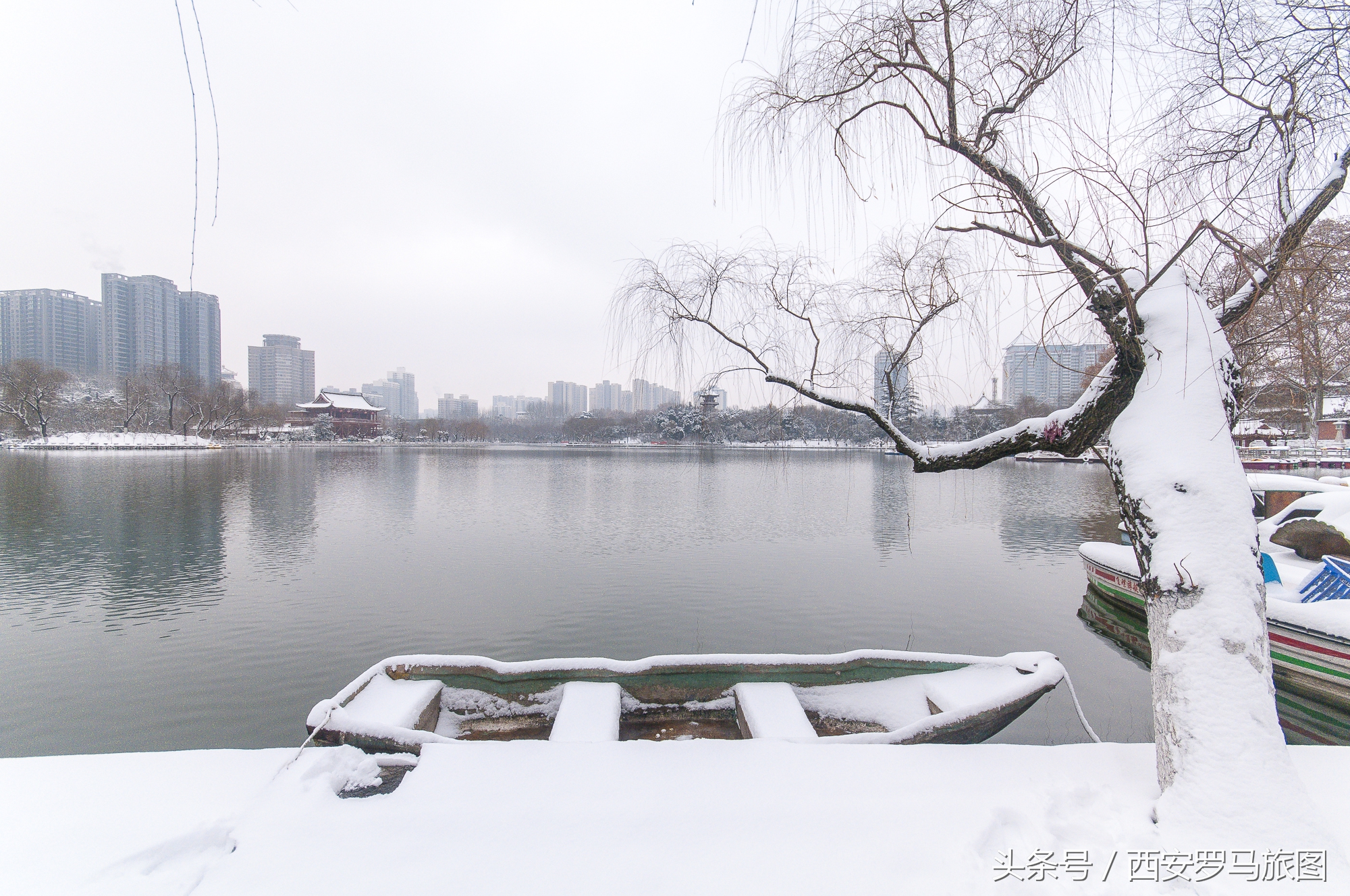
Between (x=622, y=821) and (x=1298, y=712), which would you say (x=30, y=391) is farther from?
(x=1298, y=712)

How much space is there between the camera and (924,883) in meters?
2.28

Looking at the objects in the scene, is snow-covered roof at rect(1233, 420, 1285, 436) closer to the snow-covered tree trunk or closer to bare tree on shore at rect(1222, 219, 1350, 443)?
bare tree on shore at rect(1222, 219, 1350, 443)

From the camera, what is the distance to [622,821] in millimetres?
2656

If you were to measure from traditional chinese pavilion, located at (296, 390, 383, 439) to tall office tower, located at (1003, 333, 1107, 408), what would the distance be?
9205cm

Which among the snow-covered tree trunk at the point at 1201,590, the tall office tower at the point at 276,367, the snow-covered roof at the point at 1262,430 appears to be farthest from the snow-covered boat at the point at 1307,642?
the tall office tower at the point at 276,367

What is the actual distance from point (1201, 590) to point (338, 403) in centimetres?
9835

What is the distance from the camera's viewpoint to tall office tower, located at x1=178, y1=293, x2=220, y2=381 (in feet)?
14.6

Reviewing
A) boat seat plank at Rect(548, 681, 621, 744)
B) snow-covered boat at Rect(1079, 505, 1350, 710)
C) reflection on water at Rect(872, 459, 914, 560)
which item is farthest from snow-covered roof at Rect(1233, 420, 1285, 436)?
boat seat plank at Rect(548, 681, 621, 744)

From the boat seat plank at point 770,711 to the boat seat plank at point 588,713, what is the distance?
95 cm

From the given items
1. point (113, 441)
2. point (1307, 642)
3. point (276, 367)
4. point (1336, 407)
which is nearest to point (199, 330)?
point (1307, 642)

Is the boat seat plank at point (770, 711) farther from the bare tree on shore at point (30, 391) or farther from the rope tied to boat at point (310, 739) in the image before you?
the bare tree on shore at point (30, 391)

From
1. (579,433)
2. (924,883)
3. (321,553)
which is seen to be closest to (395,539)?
(321,553)

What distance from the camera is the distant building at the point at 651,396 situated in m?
5.38

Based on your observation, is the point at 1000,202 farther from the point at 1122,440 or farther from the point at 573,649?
the point at 573,649
